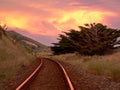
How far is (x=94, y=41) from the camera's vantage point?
48.3m

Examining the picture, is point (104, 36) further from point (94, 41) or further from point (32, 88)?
point (32, 88)

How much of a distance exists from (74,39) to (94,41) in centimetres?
1169

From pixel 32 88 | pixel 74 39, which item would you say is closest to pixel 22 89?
pixel 32 88

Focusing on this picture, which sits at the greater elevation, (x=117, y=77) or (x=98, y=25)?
(x=98, y=25)

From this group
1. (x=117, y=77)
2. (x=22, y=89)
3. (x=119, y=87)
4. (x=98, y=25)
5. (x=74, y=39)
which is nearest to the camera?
(x=22, y=89)

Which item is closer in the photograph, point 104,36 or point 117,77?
point 117,77

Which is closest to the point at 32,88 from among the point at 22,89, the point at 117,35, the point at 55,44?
the point at 22,89

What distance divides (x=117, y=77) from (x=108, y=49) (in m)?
34.9

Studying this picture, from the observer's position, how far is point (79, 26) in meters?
55.3

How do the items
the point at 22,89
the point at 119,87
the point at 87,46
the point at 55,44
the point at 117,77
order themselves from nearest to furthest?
1. the point at 22,89
2. the point at 119,87
3. the point at 117,77
4. the point at 87,46
5. the point at 55,44

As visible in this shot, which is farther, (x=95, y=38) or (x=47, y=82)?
(x=95, y=38)

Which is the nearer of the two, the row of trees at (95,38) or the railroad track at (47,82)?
the railroad track at (47,82)

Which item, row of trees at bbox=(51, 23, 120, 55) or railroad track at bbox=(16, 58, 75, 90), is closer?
railroad track at bbox=(16, 58, 75, 90)

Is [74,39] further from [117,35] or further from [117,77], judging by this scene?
[117,77]
